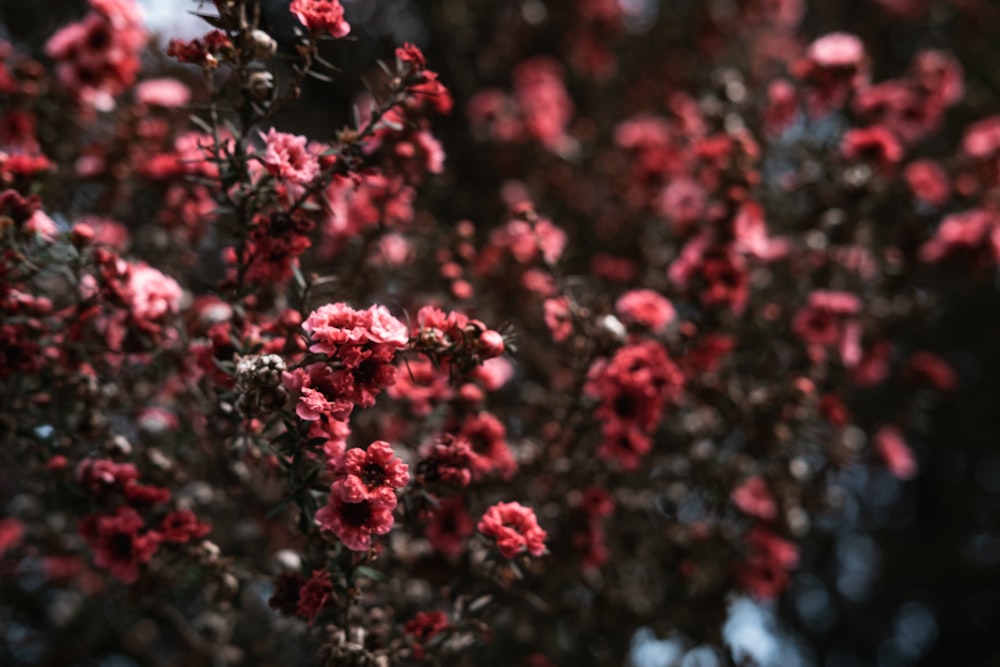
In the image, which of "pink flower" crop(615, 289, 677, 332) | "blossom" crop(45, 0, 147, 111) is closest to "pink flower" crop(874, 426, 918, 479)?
"pink flower" crop(615, 289, 677, 332)

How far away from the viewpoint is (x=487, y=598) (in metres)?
2.31

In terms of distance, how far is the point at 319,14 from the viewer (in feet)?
6.73

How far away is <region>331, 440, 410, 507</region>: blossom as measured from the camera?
1.87 metres

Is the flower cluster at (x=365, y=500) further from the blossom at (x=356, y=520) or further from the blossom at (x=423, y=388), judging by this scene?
the blossom at (x=423, y=388)

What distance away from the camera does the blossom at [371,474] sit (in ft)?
6.13

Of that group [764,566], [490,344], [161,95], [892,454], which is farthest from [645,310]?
[161,95]

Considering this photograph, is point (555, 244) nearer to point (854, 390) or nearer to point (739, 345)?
point (739, 345)

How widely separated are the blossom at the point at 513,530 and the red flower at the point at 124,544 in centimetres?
91

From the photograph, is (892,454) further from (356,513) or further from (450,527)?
(356,513)

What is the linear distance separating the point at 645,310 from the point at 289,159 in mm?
1319

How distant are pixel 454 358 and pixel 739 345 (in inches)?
65.8

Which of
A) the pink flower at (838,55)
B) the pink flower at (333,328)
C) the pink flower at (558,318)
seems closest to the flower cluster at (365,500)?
the pink flower at (333,328)

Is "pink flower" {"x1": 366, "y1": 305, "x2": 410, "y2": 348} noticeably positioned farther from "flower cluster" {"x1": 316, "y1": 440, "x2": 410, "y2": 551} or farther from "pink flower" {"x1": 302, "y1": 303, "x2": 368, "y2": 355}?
"flower cluster" {"x1": 316, "y1": 440, "x2": 410, "y2": 551}

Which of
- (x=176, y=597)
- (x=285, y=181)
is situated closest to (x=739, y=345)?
(x=285, y=181)
